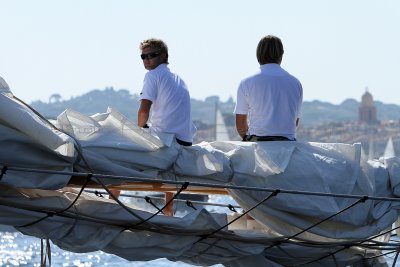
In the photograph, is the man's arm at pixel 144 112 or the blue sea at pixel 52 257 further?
the blue sea at pixel 52 257

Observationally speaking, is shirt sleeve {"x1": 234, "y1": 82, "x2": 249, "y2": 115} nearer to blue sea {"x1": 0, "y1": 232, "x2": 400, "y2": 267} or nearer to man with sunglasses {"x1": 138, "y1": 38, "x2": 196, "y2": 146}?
man with sunglasses {"x1": 138, "y1": 38, "x2": 196, "y2": 146}

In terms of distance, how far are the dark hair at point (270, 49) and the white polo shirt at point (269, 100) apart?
0.04 meters

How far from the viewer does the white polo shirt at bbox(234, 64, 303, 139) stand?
787 centimetres

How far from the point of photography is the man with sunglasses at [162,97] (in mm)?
7793

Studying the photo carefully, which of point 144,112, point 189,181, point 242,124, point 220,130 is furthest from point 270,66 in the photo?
Result: point 220,130

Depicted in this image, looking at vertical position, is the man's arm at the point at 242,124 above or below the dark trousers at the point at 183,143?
above

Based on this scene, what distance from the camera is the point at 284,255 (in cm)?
757

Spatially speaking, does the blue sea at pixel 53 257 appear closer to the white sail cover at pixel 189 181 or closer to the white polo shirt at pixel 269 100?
the white polo shirt at pixel 269 100

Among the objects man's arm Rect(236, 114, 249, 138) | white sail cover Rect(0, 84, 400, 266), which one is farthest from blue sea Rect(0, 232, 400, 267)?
white sail cover Rect(0, 84, 400, 266)

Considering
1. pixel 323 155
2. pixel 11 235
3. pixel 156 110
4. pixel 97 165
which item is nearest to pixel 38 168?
pixel 97 165

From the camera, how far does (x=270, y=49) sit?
25.9ft

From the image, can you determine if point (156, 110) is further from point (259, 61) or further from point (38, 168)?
point (38, 168)

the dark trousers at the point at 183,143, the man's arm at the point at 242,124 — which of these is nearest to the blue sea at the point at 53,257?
the man's arm at the point at 242,124

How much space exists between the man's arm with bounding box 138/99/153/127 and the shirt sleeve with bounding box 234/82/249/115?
553mm
